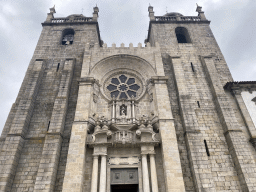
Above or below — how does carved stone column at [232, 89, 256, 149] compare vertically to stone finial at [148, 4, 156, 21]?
below

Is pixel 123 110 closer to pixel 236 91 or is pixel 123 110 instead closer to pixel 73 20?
pixel 236 91

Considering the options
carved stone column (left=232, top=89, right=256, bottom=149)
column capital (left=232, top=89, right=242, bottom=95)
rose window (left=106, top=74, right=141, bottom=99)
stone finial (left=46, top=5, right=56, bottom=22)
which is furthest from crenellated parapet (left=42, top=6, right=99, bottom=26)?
carved stone column (left=232, top=89, right=256, bottom=149)

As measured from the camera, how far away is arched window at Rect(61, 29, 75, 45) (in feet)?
67.6

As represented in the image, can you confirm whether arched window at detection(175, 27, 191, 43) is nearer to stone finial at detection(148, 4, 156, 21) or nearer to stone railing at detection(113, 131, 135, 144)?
stone finial at detection(148, 4, 156, 21)

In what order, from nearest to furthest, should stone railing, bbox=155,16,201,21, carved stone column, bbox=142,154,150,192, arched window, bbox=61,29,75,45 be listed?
carved stone column, bbox=142,154,150,192 → arched window, bbox=61,29,75,45 → stone railing, bbox=155,16,201,21

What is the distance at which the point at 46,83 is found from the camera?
15.4 meters

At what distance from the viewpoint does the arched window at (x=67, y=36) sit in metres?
20.6

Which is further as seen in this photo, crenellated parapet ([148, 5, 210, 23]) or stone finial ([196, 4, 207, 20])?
stone finial ([196, 4, 207, 20])

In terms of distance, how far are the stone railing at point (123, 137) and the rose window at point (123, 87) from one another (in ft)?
12.1

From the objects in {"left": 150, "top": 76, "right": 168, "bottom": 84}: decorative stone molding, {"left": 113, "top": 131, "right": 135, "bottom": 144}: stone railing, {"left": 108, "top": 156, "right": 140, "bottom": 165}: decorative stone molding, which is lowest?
{"left": 108, "top": 156, "right": 140, "bottom": 165}: decorative stone molding

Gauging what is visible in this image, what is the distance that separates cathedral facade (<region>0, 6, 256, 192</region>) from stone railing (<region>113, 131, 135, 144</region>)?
70mm

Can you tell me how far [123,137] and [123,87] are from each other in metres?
5.39

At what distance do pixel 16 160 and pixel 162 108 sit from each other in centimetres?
946

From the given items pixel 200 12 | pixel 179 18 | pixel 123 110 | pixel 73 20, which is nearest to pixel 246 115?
pixel 123 110
